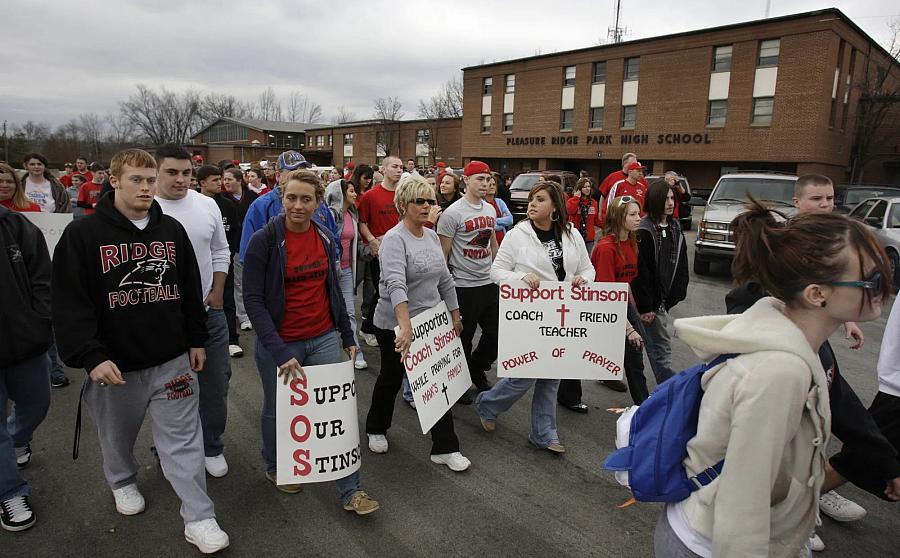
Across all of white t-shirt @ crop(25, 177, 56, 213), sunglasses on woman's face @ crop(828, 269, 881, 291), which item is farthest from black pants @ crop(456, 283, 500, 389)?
white t-shirt @ crop(25, 177, 56, 213)

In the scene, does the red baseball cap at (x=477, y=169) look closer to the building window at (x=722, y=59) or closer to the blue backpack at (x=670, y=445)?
the blue backpack at (x=670, y=445)

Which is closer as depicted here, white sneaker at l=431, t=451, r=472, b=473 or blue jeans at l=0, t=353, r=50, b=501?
blue jeans at l=0, t=353, r=50, b=501

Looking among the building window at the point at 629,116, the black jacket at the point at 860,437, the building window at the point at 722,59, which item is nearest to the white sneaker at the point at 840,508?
the black jacket at the point at 860,437

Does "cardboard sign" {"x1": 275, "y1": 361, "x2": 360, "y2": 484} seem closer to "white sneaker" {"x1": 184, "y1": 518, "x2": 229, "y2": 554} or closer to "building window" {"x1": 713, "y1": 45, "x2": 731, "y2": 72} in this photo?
"white sneaker" {"x1": 184, "y1": 518, "x2": 229, "y2": 554}

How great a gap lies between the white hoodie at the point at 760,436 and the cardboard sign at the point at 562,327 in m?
2.42

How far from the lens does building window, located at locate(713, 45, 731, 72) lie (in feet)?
101

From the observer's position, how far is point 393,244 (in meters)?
3.75

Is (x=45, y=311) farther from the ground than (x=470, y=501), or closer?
farther from the ground

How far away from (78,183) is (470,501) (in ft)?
39.6

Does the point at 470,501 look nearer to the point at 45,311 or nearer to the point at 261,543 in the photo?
the point at 261,543

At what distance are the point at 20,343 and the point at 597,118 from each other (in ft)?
123

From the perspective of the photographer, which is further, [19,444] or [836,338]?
[836,338]

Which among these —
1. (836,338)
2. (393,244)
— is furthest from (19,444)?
(836,338)

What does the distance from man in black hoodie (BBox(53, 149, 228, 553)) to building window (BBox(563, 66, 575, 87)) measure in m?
38.4
